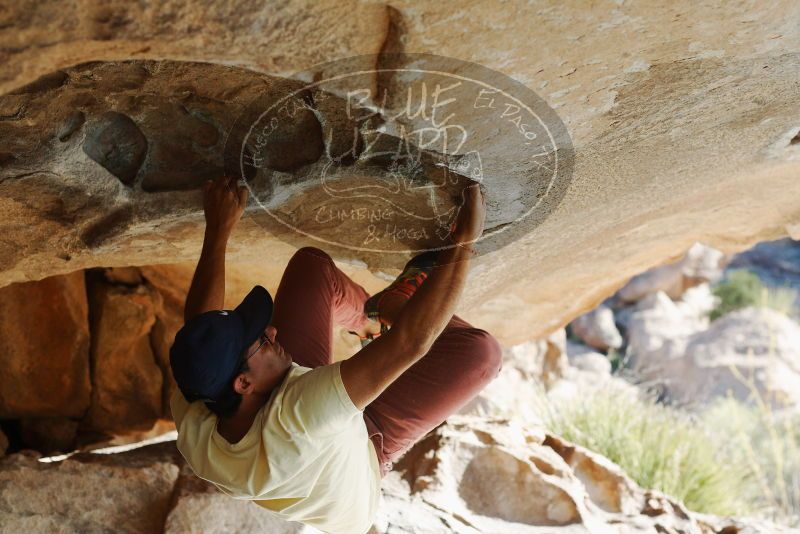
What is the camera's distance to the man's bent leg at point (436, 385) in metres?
2.36

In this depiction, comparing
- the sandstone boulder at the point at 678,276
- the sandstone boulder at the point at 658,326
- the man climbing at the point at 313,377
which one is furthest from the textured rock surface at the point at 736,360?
the man climbing at the point at 313,377

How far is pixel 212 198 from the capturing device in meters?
2.05

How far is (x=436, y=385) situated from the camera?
2.37m

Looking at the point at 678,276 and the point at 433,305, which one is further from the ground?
the point at 433,305

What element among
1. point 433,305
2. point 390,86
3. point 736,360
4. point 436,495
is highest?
point 390,86

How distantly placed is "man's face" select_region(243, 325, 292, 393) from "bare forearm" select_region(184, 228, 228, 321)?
0.24 m

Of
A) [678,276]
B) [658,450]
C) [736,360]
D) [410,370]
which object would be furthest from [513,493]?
[678,276]

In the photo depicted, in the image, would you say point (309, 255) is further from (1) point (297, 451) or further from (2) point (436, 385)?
(1) point (297, 451)

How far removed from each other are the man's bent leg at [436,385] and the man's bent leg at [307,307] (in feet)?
0.84

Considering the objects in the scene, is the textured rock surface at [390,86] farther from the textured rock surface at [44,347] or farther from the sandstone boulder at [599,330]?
the sandstone boulder at [599,330]

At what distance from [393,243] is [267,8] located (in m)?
1.10

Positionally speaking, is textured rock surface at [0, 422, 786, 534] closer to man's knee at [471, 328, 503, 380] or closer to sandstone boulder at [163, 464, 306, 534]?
sandstone boulder at [163, 464, 306, 534]

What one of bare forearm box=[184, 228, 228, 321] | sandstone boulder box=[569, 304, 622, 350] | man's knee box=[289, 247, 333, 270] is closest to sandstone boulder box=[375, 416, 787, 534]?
man's knee box=[289, 247, 333, 270]

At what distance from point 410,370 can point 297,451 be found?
24.4 inches
